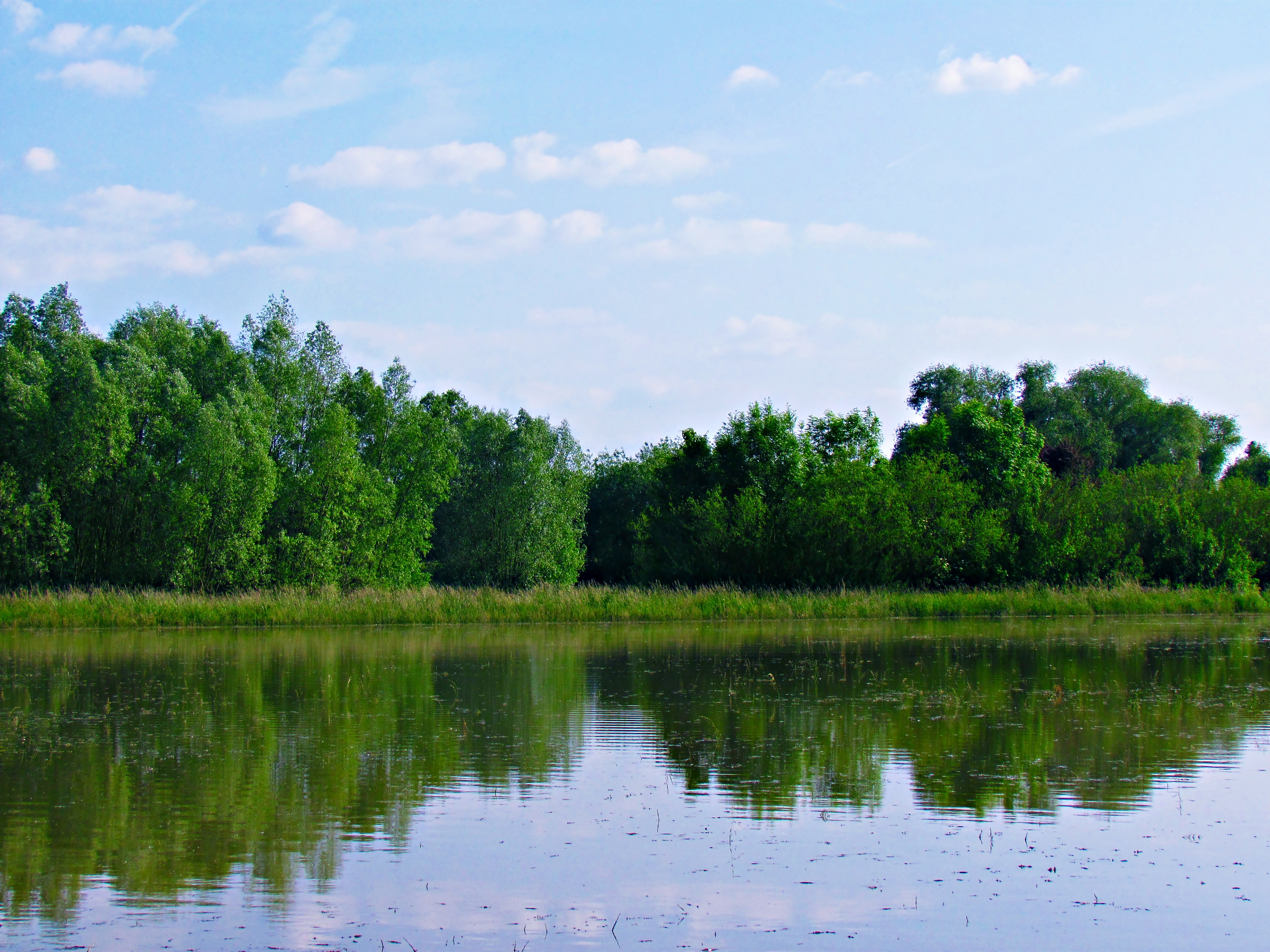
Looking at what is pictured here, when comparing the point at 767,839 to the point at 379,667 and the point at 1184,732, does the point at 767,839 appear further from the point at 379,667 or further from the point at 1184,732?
the point at 379,667

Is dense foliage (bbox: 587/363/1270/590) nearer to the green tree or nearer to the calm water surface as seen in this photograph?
the green tree

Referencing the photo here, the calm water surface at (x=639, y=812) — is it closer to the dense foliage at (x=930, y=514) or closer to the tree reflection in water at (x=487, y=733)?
the tree reflection in water at (x=487, y=733)

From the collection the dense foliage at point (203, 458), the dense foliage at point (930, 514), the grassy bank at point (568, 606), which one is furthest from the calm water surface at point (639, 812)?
the dense foliage at point (203, 458)

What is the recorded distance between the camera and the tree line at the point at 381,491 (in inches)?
1806

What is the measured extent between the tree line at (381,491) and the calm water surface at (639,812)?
87.9ft

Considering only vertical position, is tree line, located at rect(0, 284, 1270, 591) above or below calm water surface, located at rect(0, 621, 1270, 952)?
above

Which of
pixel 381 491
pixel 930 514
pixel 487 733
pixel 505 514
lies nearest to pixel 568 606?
pixel 930 514

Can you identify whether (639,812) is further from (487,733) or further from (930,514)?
(930,514)

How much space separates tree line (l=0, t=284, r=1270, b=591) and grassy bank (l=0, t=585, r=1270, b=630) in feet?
15.3

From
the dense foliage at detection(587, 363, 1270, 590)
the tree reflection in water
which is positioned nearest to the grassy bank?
the dense foliage at detection(587, 363, 1270, 590)

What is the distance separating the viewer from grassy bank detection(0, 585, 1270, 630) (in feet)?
113

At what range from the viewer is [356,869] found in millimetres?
Answer: 8383

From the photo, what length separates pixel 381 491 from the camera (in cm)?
5375

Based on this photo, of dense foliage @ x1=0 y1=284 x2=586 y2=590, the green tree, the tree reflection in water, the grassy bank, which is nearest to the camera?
the tree reflection in water
